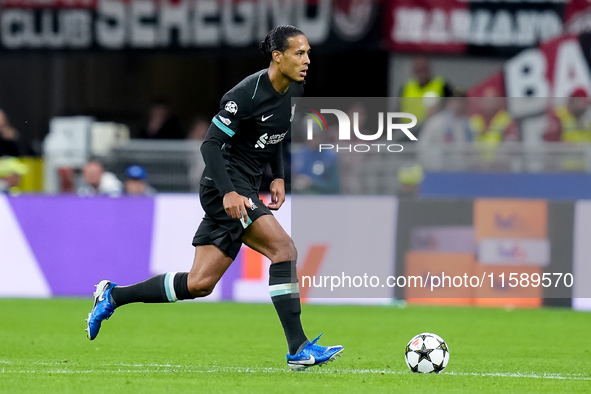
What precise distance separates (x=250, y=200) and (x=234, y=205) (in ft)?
0.81

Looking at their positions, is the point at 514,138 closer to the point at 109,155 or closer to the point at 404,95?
the point at 404,95

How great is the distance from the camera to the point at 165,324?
33.3ft

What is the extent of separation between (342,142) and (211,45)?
4541mm

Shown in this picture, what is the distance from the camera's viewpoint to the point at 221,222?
22.2ft

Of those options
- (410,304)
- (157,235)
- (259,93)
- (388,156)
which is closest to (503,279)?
(410,304)

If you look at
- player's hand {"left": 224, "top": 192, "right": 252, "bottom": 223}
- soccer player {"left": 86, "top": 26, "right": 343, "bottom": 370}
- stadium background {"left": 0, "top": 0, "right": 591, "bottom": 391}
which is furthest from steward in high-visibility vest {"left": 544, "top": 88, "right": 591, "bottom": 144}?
player's hand {"left": 224, "top": 192, "right": 252, "bottom": 223}

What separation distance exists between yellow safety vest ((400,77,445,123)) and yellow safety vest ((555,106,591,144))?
1.77 meters

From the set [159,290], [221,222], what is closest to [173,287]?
[159,290]

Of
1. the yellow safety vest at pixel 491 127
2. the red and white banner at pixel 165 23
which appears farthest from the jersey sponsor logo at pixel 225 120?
the red and white banner at pixel 165 23

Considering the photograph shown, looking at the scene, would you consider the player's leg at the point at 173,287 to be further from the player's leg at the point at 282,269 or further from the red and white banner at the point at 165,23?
the red and white banner at the point at 165,23

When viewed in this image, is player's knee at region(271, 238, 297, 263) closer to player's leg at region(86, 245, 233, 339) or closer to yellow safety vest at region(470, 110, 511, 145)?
player's leg at region(86, 245, 233, 339)

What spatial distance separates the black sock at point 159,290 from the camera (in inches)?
268

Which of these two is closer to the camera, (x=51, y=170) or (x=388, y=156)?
(x=388, y=156)

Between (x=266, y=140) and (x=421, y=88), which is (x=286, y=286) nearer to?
(x=266, y=140)
